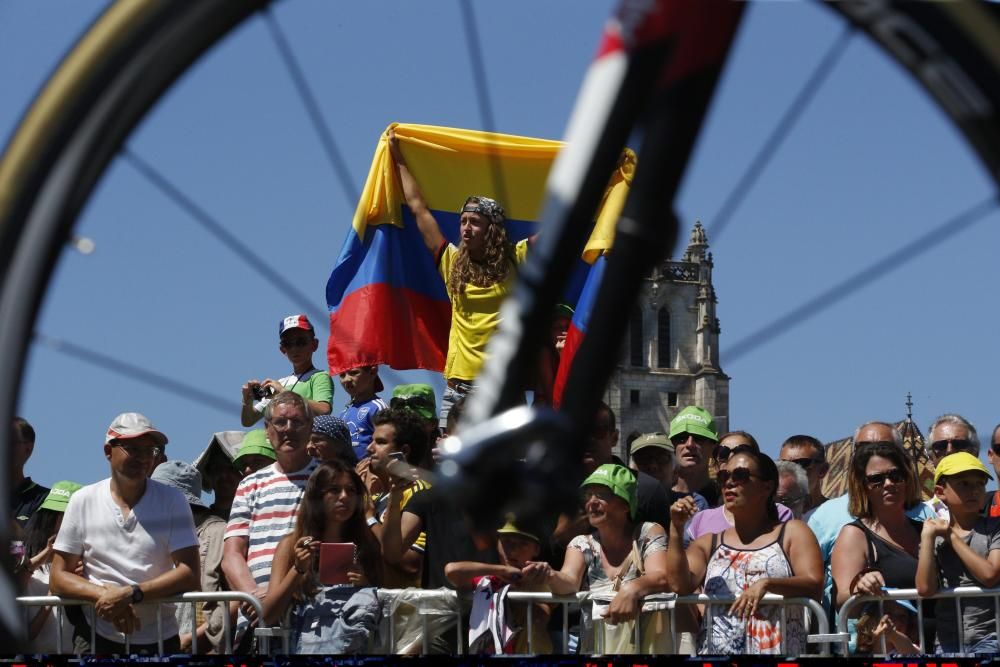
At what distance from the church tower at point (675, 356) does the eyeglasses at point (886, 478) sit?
140737 mm

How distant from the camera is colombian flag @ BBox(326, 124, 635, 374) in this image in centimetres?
933

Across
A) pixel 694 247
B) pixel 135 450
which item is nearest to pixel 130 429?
pixel 135 450

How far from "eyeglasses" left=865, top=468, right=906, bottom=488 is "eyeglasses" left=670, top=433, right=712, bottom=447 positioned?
184 centimetres

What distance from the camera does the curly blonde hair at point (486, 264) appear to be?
7.25 m

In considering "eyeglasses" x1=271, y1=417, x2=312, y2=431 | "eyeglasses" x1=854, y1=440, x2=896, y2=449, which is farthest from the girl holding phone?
"eyeglasses" x1=854, y1=440, x2=896, y2=449

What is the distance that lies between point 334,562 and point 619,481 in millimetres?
1532

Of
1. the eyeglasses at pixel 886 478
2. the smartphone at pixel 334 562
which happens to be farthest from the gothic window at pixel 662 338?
the smartphone at pixel 334 562

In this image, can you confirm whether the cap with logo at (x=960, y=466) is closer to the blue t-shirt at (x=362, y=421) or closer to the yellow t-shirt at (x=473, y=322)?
the yellow t-shirt at (x=473, y=322)

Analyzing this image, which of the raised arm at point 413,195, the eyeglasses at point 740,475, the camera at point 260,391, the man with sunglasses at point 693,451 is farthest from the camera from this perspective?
the camera at point 260,391

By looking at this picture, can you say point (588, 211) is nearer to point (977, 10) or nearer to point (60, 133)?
point (977, 10)

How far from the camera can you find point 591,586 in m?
7.11

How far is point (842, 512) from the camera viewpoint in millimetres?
7820

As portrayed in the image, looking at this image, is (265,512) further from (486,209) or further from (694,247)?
(694,247)

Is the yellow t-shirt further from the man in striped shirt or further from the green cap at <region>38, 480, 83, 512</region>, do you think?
the green cap at <region>38, 480, 83, 512</region>
